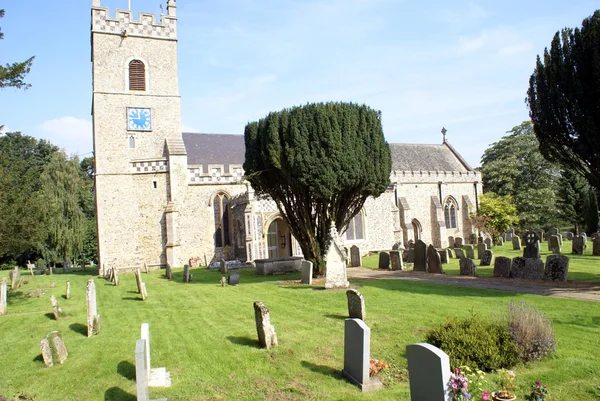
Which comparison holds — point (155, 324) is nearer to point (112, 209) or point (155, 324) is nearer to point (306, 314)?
point (306, 314)

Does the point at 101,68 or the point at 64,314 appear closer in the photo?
the point at 64,314

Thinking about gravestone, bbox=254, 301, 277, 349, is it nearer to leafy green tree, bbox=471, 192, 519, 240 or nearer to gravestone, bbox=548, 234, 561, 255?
gravestone, bbox=548, 234, 561, 255

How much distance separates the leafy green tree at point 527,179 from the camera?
3475 centimetres

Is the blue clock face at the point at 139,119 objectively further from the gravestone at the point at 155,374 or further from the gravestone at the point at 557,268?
the gravestone at the point at 557,268

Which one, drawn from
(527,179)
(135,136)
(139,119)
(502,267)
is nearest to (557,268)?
(502,267)

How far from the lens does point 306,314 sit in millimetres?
9953

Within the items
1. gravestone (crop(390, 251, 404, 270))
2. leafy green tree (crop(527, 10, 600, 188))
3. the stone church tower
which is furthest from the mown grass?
the stone church tower

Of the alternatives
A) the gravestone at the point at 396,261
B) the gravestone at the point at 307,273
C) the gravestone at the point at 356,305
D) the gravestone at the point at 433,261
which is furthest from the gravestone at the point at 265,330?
the gravestone at the point at 396,261

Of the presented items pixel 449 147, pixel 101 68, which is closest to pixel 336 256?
pixel 101 68

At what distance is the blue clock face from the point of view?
2441 centimetres

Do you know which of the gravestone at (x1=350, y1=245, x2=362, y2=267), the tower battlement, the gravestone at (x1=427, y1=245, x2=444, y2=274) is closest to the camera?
the gravestone at (x1=427, y1=245, x2=444, y2=274)

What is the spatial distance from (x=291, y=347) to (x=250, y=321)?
2263 mm

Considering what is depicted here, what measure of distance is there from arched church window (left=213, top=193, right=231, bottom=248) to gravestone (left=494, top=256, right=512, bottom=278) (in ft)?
49.2

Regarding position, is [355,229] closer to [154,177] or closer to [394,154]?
[394,154]
